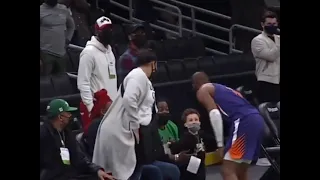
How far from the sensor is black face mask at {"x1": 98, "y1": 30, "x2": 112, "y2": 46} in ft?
23.8

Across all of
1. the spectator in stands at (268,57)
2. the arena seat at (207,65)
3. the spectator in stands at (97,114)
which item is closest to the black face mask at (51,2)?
the spectator in stands at (97,114)

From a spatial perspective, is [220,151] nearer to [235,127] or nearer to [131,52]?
[235,127]

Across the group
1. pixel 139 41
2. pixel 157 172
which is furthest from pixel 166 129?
pixel 139 41

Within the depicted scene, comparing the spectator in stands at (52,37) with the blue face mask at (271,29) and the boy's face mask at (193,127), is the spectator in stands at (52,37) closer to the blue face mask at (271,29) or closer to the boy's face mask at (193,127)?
the boy's face mask at (193,127)

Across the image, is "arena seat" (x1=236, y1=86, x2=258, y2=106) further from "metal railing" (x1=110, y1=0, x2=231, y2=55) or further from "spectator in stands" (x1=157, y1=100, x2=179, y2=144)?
"metal railing" (x1=110, y1=0, x2=231, y2=55)

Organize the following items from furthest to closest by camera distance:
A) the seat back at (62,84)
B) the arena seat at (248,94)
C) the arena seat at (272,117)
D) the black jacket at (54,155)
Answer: the arena seat at (248,94), the arena seat at (272,117), the seat back at (62,84), the black jacket at (54,155)

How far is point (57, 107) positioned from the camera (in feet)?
22.6

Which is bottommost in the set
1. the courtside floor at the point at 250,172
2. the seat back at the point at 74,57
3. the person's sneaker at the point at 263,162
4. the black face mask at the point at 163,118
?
the courtside floor at the point at 250,172

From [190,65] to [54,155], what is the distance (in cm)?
186

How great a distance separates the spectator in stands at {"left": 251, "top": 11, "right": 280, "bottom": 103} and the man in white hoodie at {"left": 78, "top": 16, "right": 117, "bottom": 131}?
1.41 metres

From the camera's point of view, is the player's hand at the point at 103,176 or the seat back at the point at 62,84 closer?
the player's hand at the point at 103,176

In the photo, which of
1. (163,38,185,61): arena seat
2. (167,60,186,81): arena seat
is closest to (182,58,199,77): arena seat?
(167,60,186,81): arena seat

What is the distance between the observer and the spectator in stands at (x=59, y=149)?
22.0 feet

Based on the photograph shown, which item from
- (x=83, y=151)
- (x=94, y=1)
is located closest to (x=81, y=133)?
(x=83, y=151)
